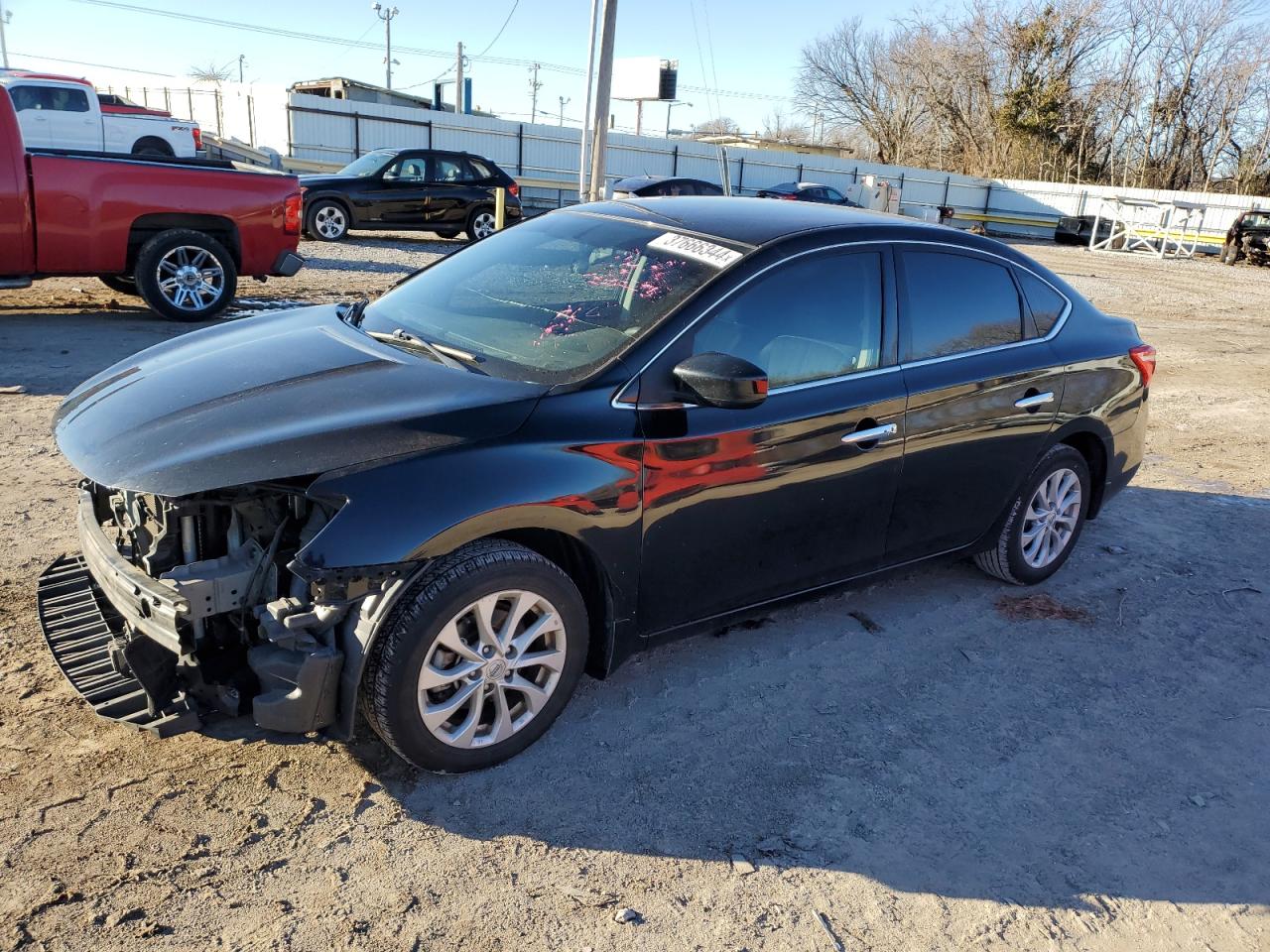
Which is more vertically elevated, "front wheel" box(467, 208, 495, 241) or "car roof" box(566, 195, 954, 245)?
"car roof" box(566, 195, 954, 245)

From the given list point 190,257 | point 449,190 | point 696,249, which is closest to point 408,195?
point 449,190

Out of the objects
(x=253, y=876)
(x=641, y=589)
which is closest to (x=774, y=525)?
(x=641, y=589)

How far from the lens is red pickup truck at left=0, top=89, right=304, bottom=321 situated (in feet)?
27.5

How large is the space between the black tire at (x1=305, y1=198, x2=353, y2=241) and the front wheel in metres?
2.14

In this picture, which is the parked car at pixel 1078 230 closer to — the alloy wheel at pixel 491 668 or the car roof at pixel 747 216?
the car roof at pixel 747 216

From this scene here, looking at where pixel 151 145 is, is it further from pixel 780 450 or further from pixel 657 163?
pixel 780 450

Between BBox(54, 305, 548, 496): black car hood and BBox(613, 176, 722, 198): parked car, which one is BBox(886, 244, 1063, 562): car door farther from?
BBox(613, 176, 722, 198): parked car

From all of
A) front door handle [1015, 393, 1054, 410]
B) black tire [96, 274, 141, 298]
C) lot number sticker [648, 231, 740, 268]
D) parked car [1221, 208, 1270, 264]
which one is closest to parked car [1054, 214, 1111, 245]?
parked car [1221, 208, 1270, 264]

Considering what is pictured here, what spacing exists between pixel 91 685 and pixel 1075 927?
2.96 meters

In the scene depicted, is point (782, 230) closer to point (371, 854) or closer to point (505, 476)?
point (505, 476)

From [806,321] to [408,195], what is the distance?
15108 millimetres

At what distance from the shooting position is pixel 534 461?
312 centimetres

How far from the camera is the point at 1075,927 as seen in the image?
2.81 metres

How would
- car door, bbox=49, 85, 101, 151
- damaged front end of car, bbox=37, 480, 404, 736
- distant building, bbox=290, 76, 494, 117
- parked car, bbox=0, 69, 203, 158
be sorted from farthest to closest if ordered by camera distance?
distant building, bbox=290, 76, 494, 117 < car door, bbox=49, 85, 101, 151 < parked car, bbox=0, 69, 203, 158 < damaged front end of car, bbox=37, 480, 404, 736
